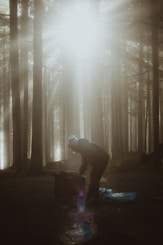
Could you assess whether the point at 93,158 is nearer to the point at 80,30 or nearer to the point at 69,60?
the point at 80,30

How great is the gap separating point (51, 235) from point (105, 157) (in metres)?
3.44

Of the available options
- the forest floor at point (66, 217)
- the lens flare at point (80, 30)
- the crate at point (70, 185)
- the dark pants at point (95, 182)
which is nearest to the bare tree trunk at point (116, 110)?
the lens flare at point (80, 30)

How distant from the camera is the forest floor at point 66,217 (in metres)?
6.09

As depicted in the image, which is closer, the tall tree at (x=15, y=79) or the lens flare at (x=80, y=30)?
the tall tree at (x=15, y=79)

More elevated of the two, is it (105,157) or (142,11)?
(142,11)

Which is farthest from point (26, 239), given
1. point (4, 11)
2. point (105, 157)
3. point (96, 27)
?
point (4, 11)

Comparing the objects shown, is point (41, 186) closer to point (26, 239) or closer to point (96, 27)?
point (26, 239)

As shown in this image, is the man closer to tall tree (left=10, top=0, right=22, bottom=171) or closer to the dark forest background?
the dark forest background

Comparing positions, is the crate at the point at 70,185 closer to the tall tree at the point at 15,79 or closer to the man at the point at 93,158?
the man at the point at 93,158

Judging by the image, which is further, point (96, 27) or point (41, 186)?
point (96, 27)

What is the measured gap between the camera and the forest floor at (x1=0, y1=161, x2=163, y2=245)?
240 inches

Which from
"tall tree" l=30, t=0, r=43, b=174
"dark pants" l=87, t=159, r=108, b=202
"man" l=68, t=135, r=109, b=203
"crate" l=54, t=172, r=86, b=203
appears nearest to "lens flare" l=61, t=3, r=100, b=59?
"tall tree" l=30, t=0, r=43, b=174

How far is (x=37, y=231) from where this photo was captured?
6.61 meters

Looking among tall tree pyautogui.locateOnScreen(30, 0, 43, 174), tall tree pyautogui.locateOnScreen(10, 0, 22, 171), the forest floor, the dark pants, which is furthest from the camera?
tall tree pyautogui.locateOnScreen(10, 0, 22, 171)
